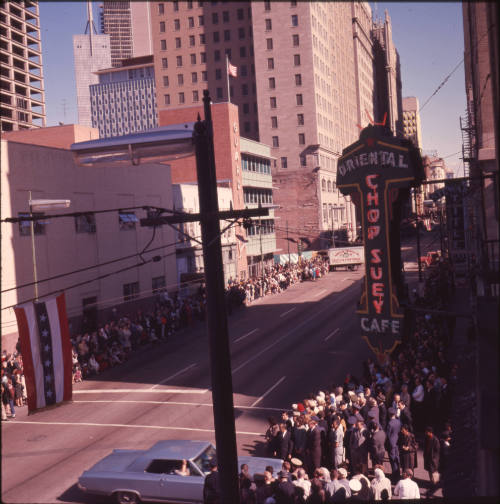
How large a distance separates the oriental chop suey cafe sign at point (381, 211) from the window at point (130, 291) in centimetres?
2917

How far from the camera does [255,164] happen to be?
64.7m

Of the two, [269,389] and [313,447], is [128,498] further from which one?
[269,389]

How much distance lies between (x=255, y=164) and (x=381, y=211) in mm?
56090

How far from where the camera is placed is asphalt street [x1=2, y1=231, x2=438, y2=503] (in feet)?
53.8

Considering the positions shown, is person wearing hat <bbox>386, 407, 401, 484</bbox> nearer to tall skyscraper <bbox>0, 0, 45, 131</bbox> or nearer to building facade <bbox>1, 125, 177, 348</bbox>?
building facade <bbox>1, 125, 177, 348</bbox>

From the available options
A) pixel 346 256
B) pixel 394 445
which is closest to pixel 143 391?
pixel 394 445

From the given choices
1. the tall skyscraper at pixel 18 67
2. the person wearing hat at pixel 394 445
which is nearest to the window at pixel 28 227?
the person wearing hat at pixel 394 445

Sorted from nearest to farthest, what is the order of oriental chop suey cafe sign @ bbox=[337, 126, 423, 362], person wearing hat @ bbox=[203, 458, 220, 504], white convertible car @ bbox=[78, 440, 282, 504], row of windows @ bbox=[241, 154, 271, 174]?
oriental chop suey cafe sign @ bbox=[337, 126, 423, 362] → person wearing hat @ bbox=[203, 458, 220, 504] → white convertible car @ bbox=[78, 440, 282, 504] → row of windows @ bbox=[241, 154, 271, 174]

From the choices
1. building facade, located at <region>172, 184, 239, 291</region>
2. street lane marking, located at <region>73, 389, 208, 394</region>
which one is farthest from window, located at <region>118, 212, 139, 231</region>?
street lane marking, located at <region>73, 389, 208, 394</region>

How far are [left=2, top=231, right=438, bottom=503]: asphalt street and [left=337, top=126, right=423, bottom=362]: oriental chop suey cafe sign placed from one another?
290 inches

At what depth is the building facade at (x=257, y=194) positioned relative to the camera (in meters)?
59.5

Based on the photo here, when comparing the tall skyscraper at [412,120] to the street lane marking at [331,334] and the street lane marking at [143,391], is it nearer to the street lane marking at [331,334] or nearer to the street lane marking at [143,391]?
the street lane marking at [331,334]

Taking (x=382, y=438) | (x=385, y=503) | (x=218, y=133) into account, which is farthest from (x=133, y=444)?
(x=218, y=133)

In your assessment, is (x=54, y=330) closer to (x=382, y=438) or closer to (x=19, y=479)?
(x=19, y=479)
